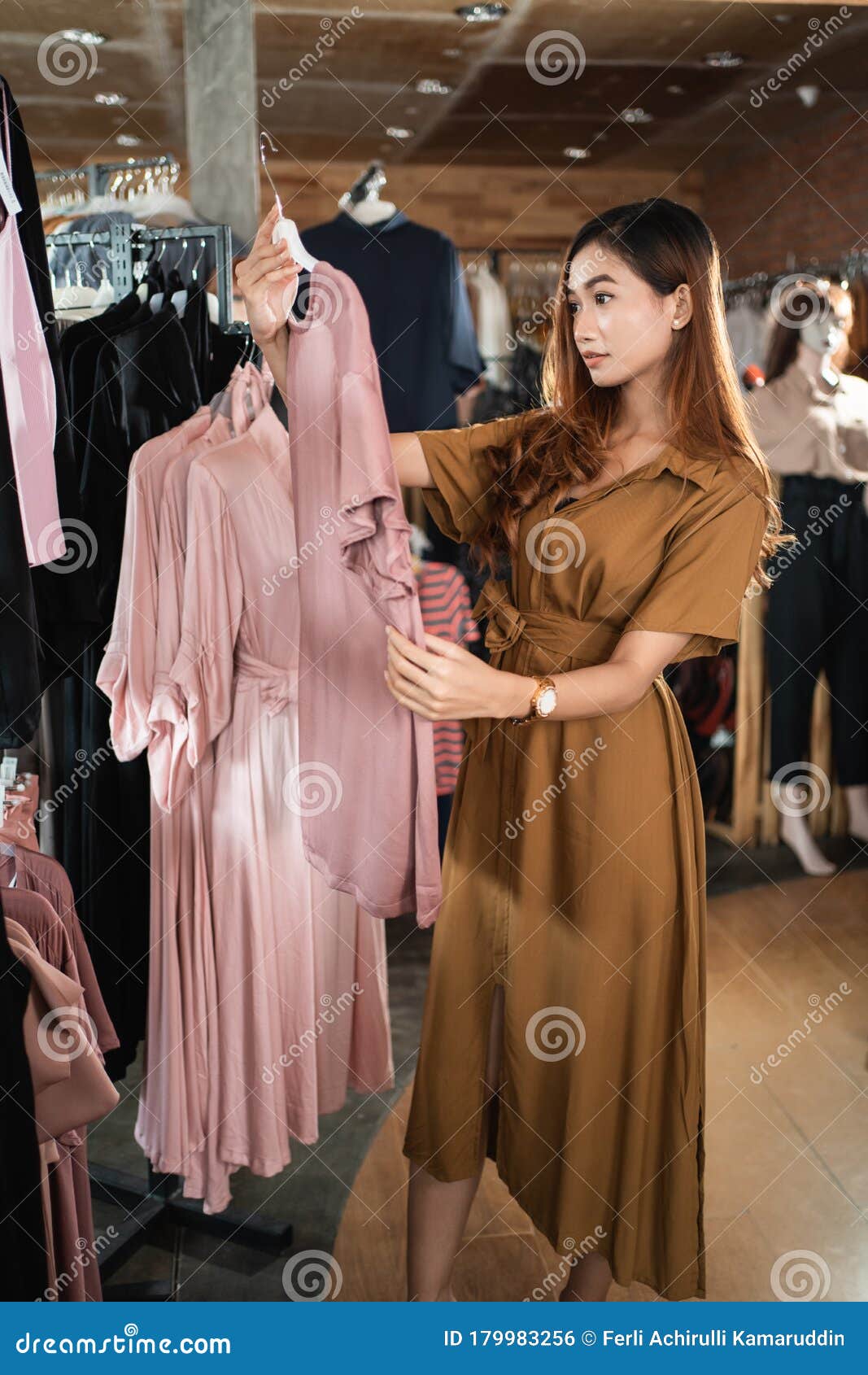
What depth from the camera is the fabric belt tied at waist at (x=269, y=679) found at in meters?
2.01

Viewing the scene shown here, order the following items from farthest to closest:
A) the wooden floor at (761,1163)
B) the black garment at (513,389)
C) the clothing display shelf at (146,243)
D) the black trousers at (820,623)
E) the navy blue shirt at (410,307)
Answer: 1. the black garment at (513,389)
2. the black trousers at (820,623)
3. the navy blue shirt at (410,307)
4. the wooden floor at (761,1163)
5. the clothing display shelf at (146,243)

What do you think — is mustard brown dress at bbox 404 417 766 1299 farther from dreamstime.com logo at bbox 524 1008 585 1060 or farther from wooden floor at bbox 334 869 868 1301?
wooden floor at bbox 334 869 868 1301

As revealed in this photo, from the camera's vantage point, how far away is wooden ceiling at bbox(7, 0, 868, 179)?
159 inches

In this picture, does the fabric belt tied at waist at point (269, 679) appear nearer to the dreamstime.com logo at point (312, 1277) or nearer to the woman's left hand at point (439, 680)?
the woman's left hand at point (439, 680)

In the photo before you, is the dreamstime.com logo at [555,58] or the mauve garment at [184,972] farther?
the dreamstime.com logo at [555,58]

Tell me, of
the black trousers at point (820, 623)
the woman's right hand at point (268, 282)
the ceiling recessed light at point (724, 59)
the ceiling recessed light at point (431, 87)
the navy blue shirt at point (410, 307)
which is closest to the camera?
the woman's right hand at point (268, 282)

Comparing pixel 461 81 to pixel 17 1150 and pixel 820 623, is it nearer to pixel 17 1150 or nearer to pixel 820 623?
pixel 820 623

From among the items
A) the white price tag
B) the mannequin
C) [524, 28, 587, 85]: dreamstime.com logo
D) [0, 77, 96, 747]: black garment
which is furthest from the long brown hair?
[524, 28, 587, 85]: dreamstime.com logo

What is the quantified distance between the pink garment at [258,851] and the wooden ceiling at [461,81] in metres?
2.57

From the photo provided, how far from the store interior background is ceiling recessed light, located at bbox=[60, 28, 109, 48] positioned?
0.06 metres

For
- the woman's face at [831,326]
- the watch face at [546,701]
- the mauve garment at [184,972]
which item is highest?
the woman's face at [831,326]

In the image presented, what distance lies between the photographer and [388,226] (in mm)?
3230

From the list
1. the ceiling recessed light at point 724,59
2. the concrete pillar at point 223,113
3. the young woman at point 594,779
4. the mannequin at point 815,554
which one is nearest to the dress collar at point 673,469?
the young woman at point 594,779
